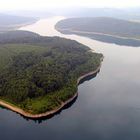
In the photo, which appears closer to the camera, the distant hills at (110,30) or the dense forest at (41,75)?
the dense forest at (41,75)

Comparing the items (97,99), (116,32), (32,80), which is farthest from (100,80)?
(116,32)

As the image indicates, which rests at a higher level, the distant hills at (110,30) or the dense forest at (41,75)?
the dense forest at (41,75)

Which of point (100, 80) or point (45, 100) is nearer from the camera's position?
point (45, 100)

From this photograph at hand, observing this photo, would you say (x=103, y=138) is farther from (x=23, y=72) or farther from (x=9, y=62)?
(x=9, y=62)

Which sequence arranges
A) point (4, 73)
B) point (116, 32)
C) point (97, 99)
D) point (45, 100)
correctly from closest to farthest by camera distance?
1. point (45, 100)
2. point (97, 99)
3. point (4, 73)
4. point (116, 32)

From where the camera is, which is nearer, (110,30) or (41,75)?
(41,75)

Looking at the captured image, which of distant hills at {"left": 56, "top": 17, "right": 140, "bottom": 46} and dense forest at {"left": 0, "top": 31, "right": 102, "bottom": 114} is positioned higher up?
dense forest at {"left": 0, "top": 31, "right": 102, "bottom": 114}

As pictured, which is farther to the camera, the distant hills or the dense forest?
the distant hills

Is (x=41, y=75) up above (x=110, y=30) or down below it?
above
